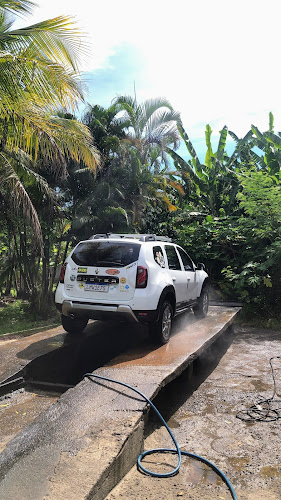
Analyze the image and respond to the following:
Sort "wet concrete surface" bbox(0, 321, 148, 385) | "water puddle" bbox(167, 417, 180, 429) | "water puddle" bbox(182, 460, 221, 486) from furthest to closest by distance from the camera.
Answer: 1. "wet concrete surface" bbox(0, 321, 148, 385)
2. "water puddle" bbox(167, 417, 180, 429)
3. "water puddle" bbox(182, 460, 221, 486)

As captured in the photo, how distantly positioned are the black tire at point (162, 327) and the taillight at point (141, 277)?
1.63ft

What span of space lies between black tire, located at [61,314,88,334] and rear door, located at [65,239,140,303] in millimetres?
838

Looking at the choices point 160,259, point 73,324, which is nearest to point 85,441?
point 160,259

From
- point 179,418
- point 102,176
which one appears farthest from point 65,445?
point 102,176

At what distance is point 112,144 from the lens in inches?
570

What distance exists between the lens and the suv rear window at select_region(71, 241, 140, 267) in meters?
5.99

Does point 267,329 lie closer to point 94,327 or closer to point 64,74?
point 94,327

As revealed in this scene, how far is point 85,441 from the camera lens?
3217 millimetres

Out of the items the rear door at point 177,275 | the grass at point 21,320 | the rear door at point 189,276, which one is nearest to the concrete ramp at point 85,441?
the rear door at point 177,275

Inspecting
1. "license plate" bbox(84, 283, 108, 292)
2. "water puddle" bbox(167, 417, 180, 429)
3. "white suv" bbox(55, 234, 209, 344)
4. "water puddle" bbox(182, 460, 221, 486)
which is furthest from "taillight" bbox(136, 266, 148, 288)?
"water puddle" bbox(182, 460, 221, 486)

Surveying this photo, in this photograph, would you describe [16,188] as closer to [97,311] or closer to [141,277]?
[97,311]

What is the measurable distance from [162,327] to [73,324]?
170cm

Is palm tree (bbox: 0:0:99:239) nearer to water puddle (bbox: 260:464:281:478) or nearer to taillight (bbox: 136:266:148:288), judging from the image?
taillight (bbox: 136:266:148:288)

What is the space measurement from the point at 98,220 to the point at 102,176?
6.23ft
